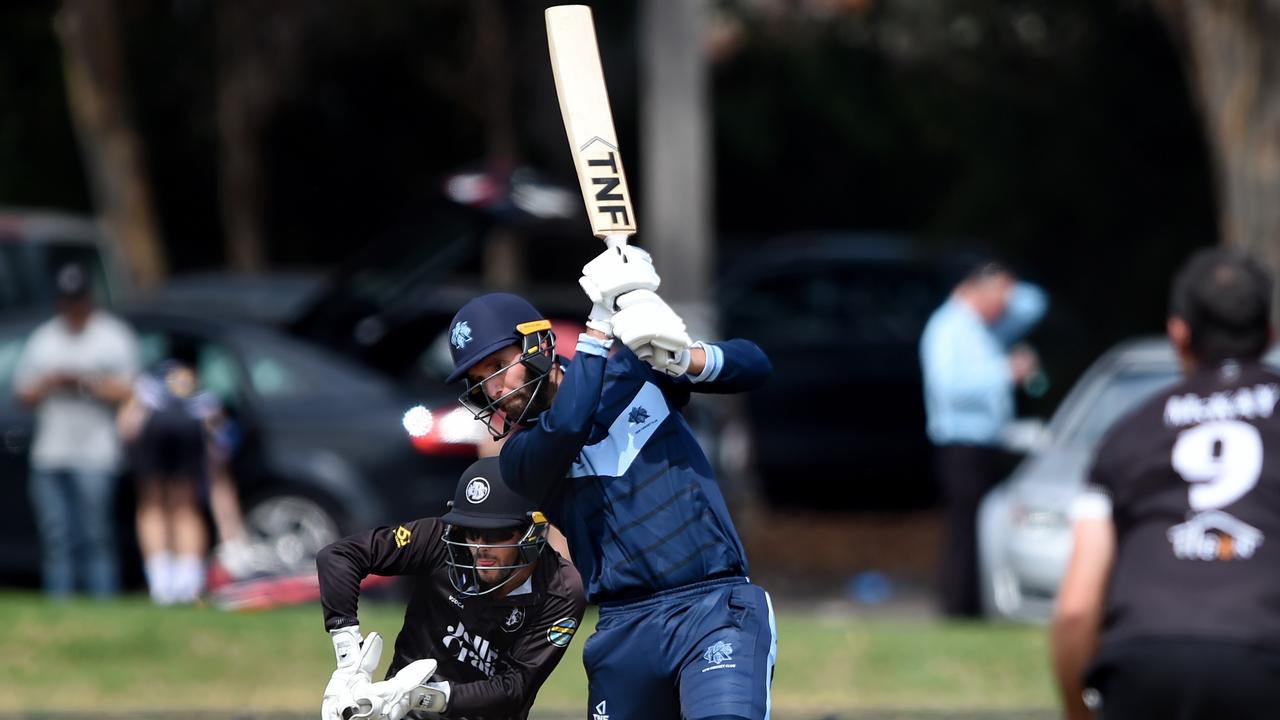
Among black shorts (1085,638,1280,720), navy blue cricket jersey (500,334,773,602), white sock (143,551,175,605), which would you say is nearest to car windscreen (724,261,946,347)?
white sock (143,551,175,605)

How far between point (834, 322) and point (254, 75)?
9454mm

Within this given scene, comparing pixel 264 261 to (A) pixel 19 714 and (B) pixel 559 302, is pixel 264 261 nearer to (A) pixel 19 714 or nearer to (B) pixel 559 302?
(B) pixel 559 302

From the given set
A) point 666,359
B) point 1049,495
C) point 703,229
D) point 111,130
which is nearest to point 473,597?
point 666,359

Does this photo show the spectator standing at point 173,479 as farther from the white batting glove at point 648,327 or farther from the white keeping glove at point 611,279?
the white batting glove at point 648,327

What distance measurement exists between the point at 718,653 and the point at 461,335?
97 cm

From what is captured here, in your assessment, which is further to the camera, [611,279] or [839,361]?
[839,361]

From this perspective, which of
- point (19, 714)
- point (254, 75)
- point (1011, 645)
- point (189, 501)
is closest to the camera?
point (19, 714)

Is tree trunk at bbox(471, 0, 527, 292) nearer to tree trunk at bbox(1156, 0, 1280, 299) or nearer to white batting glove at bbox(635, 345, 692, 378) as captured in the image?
tree trunk at bbox(1156, 0, 1280, 299)

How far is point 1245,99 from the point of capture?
464 inches

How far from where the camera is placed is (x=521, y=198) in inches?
440

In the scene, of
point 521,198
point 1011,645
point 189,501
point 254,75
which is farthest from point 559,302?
point 254,75

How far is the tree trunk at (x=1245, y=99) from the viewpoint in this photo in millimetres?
11609

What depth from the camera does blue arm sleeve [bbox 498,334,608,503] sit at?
185 inches

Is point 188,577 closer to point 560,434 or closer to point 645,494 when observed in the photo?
point 645,494
